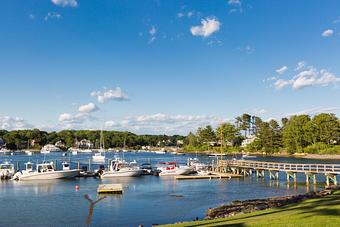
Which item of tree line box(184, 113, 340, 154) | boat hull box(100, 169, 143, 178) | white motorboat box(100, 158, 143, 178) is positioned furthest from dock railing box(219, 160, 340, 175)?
Result: tree line box(184, 113, 340, 154)

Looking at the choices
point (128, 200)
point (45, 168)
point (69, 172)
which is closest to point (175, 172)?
point (69, 172)

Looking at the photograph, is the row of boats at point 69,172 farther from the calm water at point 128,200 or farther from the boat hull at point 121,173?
the calm water at point 128,200

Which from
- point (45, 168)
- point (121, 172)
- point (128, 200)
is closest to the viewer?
point (128, 200)

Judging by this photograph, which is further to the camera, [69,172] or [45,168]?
[45,168]

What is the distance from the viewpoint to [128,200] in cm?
4303

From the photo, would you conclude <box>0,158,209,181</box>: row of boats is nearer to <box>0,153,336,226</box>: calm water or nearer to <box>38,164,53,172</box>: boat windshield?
<box>38,164,53,172</box>: boat windshield

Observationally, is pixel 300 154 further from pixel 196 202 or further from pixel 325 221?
pixel 325 221

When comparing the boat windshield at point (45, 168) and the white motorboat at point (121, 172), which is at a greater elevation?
the boat windshield at point (45, 168)

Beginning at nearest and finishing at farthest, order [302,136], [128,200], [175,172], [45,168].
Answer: [128,200]
[45,168]
[175,172]
[302,136]

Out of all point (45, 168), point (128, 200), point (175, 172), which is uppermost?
point (45, 168)

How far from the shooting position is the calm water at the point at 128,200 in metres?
33.0

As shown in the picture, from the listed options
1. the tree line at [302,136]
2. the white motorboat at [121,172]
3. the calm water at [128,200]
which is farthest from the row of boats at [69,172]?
the tree line at [302,136]

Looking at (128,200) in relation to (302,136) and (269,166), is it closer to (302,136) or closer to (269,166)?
(269,166)

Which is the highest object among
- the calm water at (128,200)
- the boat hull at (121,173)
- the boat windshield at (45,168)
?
the boat windshield at (45,168)
